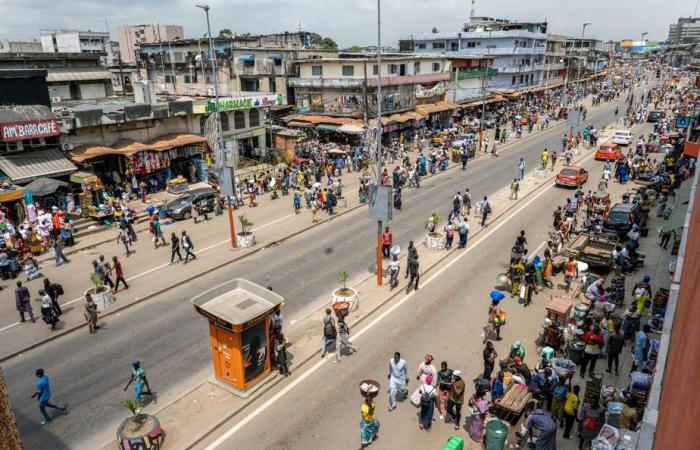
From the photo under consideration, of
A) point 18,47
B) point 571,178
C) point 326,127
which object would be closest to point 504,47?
point 326,127

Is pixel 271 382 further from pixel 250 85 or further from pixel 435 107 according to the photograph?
pixel 435 107

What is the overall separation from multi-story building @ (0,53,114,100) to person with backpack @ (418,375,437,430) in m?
→ 38.6

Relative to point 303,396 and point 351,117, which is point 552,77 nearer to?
point 351,117

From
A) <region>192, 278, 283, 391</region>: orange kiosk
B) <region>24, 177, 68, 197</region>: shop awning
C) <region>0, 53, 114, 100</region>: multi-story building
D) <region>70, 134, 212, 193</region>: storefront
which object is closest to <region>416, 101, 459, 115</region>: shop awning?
<region>70, 134, 212, 193</region>: storefront

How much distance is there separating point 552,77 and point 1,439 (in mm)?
105367

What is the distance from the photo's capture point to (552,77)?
3784 inches

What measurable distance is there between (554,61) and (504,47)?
25850mm

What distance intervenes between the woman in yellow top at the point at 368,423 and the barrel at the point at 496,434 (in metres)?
2.34

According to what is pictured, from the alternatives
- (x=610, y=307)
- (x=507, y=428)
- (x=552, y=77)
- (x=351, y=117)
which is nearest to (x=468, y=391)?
(x=507, y=428)

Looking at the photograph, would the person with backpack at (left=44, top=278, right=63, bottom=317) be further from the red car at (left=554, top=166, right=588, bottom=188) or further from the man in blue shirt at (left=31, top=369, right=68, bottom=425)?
the red car at (left=554, top=166, right=588, bottom=188)

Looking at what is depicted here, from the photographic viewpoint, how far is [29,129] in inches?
987

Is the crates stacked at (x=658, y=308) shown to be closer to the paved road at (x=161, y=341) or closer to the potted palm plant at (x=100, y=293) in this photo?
the paved road at (x=161, y=341)

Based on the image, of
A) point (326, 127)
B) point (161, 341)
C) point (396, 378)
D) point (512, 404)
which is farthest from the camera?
point (326, 127)

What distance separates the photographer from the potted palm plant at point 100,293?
56.5 ft
